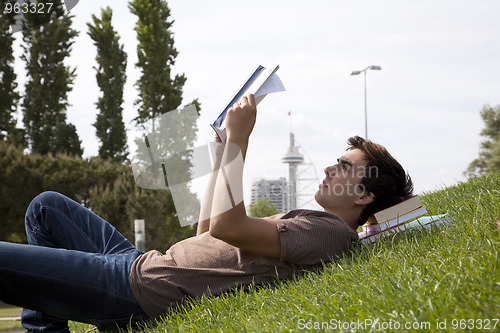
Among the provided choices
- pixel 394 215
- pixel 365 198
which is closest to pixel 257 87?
pixel 365 198

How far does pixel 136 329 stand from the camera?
304cm

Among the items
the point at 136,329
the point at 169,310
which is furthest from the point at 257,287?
the point at 136,329

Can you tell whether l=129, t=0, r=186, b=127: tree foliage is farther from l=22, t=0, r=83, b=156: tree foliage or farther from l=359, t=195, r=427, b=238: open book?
l=359, t=195, r=427, b=238: open book

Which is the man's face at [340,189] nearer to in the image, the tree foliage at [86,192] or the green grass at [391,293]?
the green grass at [391,293]

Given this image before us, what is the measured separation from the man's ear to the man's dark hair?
0.9 inches

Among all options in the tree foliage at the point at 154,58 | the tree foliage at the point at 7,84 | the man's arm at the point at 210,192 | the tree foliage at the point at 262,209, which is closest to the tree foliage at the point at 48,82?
the tree foliage at the point at 7,84

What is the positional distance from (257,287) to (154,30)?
22455 millimetres

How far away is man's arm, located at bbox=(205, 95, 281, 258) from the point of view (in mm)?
2791

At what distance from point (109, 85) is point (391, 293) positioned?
24860 mm

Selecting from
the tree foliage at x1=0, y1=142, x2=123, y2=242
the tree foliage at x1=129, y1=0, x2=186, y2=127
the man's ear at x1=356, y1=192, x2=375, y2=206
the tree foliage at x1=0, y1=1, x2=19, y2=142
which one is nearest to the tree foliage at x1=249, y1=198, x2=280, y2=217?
the tree foliage at x1=129, y1=0, x2=186, y2=127

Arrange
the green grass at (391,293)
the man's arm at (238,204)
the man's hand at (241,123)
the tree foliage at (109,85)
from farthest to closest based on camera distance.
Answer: the tree foliage at (109,85) → the man's hand at (241,123) → the man's arm at (238,204) → the green grass at (391,293)

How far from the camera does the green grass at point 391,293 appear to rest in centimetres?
192

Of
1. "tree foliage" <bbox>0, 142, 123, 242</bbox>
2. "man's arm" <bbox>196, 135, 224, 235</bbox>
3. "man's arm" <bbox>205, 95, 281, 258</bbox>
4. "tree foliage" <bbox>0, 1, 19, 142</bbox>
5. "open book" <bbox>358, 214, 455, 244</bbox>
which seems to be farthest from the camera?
"tree foliage" <bbox>0, 1, 19, 142</bbox>

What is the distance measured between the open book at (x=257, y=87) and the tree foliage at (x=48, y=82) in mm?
21274
